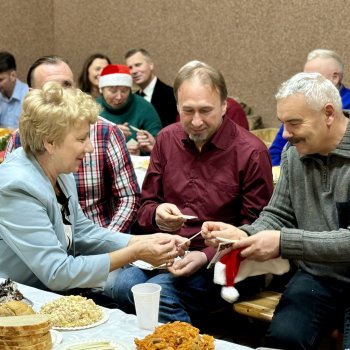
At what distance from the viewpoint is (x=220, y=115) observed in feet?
11.1

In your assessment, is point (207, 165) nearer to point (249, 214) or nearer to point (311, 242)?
point (249, 214)

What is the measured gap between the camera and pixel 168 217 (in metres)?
3.21

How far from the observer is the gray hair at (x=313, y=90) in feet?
9.05

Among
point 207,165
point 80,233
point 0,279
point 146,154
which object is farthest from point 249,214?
point 146,154

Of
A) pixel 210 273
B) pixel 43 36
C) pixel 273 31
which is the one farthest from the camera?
pixel 43 36

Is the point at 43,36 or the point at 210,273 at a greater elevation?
the point at 43,36

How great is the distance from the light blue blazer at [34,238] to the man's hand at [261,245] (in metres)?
0.57

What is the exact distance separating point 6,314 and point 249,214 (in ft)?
5.01

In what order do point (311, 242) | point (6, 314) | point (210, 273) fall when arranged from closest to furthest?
point (6, 314), point (311, 242), point (210, 273)

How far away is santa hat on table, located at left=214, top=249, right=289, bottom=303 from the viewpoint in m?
2.81

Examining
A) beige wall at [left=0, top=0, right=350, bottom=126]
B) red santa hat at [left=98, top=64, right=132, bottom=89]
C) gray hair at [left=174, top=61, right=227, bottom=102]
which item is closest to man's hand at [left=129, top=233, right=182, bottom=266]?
gray hair at [left=174, top=61, right=227, bottom=102]

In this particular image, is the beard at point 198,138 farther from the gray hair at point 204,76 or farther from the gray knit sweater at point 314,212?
the gray knit sweater at point 314,212

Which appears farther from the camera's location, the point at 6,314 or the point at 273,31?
the point at 273,31

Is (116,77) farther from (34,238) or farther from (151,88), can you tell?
(34,238)
